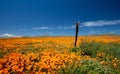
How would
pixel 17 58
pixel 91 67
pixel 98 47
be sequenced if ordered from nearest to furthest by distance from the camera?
pixel 91 67 < pixel 17 58 < pixel 98 47

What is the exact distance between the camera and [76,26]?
15.2 m

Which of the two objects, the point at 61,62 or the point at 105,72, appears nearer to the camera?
the point at 105,72

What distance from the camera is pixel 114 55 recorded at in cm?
1225

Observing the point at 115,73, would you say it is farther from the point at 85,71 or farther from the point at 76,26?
the point at 76,26

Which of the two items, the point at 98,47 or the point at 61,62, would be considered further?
the point at 98,47

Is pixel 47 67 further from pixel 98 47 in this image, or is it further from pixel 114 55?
pixel 98 47

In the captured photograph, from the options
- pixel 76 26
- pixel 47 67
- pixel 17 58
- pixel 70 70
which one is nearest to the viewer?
pixel 70 70

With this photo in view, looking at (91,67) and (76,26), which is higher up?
(76,26)

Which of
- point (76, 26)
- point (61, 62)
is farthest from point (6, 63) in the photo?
point (76, 26)

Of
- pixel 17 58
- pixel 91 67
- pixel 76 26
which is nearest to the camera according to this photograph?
pixel 91 67

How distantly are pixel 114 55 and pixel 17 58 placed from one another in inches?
246

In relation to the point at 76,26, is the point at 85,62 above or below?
below

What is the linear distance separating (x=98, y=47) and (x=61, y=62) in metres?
5.74

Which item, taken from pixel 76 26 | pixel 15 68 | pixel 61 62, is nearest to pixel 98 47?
pixel 76 26
